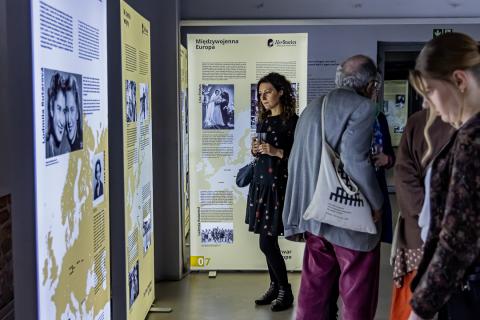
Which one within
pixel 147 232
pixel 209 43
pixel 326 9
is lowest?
pixel 147 232

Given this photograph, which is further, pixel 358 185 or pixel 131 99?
pixel 131 99

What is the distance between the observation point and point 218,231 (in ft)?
17.9

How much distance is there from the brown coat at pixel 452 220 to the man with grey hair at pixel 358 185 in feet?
4.53

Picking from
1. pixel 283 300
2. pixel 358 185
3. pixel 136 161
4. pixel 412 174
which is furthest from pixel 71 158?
pixel 283 300

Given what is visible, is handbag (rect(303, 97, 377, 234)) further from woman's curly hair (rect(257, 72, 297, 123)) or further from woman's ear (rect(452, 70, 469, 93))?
woman's ear (rect(452, 70, 469, 93))

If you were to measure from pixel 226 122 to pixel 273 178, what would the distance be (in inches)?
44.2

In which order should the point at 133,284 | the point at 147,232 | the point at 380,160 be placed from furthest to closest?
the point at 147,232 < the point at 133,284 < the point at 380,160

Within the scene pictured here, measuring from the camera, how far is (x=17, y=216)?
6.31 feet

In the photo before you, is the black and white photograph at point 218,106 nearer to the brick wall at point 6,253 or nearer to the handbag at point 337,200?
the handbag at point 337,200

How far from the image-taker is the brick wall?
6.47 ft

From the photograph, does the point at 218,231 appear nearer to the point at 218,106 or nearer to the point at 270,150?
the point at 218,106

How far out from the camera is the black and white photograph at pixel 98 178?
2.74 m

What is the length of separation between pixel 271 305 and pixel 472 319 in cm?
296

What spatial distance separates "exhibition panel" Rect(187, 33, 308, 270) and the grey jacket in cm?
195
